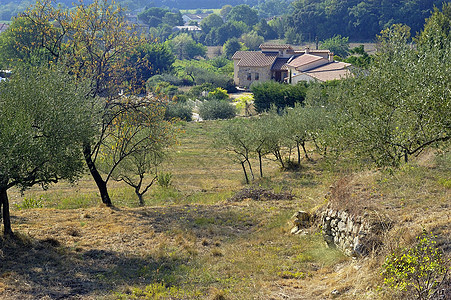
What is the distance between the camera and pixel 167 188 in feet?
89.6

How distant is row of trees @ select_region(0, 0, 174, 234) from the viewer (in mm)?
12977

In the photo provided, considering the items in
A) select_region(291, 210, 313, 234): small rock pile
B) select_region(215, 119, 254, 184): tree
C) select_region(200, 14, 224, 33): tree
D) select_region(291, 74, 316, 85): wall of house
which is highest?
select_region(200, 14, 224, 33): tree

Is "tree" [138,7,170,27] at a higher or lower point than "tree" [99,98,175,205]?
higher

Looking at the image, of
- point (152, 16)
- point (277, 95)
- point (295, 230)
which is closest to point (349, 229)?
point (295, 230)

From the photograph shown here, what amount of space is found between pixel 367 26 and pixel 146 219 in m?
121

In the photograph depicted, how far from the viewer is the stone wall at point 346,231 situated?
12.4m

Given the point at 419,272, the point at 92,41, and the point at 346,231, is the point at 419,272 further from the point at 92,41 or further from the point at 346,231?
the point at 92,41

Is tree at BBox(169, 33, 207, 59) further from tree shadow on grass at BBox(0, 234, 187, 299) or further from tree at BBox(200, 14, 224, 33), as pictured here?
tree shadow on grass at BBox(0, 234, 187, 299)

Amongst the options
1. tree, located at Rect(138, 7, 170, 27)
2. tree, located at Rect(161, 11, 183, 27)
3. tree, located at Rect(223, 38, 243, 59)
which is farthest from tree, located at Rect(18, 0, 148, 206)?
tree, located at Rect(161, 11, 183, 27)

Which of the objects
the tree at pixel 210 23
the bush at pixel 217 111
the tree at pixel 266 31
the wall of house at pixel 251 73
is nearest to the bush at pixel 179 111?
A: the bush at pixel 217 111

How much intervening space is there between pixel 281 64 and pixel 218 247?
7261cm

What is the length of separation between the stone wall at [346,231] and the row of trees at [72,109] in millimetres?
8279

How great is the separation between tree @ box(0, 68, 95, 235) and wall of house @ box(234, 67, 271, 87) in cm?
7073

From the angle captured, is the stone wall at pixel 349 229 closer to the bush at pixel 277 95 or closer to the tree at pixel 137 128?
the tree at pixel 137 128
